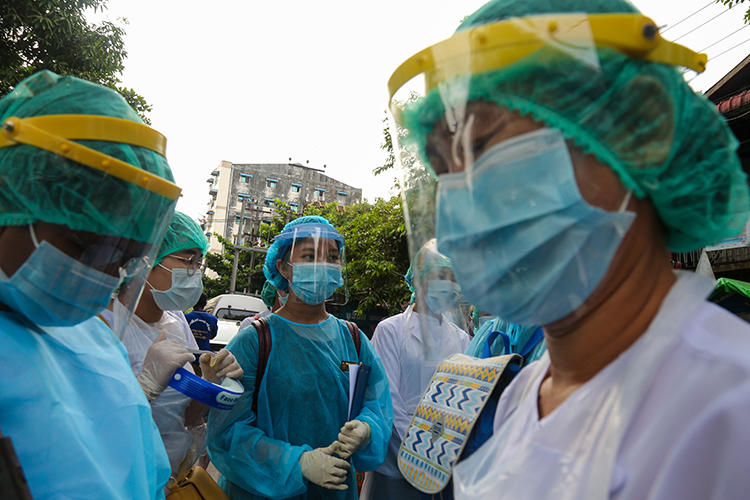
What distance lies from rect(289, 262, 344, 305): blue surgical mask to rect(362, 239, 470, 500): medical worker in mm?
578

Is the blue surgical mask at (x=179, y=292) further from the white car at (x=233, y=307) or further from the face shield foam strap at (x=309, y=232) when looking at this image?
the white car at (x=233, y=307)

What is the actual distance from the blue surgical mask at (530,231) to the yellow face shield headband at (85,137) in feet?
2.92

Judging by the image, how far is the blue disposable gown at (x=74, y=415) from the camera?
3.77 ft

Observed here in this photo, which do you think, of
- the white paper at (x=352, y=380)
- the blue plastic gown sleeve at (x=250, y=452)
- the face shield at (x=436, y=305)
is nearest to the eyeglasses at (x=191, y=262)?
the blue plastic gown sleeve at (x=250, y=452)

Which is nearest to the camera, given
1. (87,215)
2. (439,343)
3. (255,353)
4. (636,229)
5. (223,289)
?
(636,229)

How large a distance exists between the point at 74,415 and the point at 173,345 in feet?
4.55

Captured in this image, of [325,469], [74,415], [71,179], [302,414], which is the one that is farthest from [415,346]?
[71,179]

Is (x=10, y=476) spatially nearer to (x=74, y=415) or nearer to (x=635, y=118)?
(x=74, y=415)

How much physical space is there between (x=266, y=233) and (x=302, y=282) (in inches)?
940

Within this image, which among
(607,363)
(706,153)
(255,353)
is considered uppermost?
(706,153)

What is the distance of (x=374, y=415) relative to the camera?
2809 millimetres

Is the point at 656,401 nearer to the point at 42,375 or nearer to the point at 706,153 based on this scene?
the point at 706,153

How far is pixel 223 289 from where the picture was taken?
3397cm

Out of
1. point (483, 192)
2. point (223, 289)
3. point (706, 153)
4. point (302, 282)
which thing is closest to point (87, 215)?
point (483, 192)
